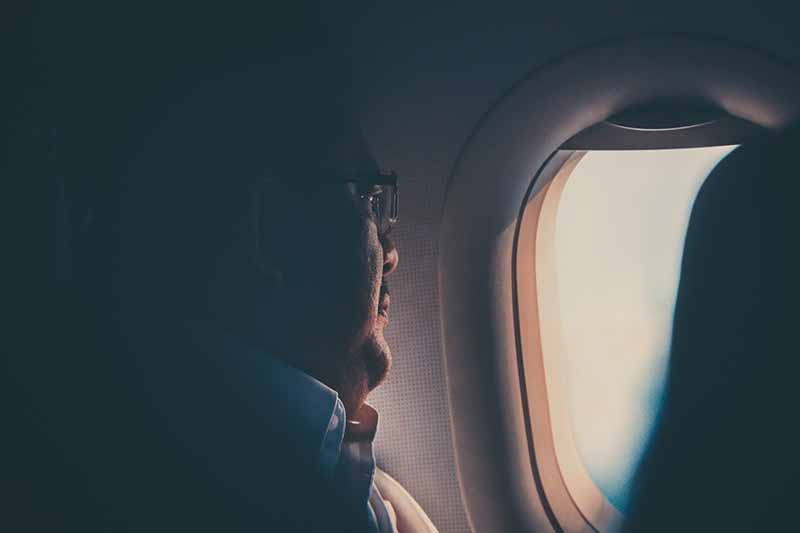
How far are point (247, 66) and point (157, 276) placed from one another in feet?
1.12

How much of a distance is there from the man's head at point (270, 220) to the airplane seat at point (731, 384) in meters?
1.22

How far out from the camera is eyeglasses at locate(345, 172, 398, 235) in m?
1.19

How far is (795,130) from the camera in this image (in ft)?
4.08

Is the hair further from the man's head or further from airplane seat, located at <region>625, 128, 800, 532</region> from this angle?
airplane seat, located at <region>625, 128, 800, 532</region>

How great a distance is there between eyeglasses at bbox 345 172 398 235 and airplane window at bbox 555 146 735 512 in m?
0.54

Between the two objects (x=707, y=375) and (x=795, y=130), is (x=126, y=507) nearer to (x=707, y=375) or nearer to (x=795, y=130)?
(x=795, y=130)

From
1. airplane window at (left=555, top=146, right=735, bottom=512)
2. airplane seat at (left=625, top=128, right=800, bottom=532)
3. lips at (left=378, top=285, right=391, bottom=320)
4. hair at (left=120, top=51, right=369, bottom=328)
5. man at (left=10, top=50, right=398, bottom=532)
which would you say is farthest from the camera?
airplane seat at (left=625, top=128, right=800, bottom=532)

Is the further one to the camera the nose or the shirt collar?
the nose

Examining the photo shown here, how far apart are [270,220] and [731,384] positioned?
63.7 inches

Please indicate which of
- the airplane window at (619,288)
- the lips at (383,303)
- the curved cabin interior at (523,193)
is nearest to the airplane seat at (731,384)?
the airplane window at (619,288)

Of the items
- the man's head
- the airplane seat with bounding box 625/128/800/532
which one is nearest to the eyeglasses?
the man's head

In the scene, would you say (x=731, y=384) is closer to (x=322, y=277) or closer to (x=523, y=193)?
(x=523, y=193)

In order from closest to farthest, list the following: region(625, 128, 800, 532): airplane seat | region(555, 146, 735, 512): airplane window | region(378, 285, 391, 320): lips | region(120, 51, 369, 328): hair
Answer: region(120, 51, 369, 328): hair
region(378, 285, 391, 320): lips
region(555, 146, 735, 512): airplane window
region(625, 128, 800, 532): airplane seat

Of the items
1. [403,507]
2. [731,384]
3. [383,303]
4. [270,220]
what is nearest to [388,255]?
[383,303]
